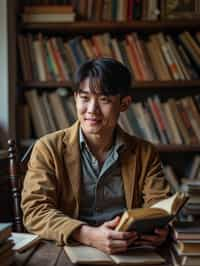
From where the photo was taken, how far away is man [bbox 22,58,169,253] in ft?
4.44

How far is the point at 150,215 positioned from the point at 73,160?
Answer: 473 millimetres

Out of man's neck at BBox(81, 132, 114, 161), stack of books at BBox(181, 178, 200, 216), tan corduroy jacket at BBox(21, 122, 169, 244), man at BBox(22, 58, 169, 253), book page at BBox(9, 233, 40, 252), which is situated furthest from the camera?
stack of books at BBox(181, 178, 200, 216)

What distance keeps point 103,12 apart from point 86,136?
1.03m

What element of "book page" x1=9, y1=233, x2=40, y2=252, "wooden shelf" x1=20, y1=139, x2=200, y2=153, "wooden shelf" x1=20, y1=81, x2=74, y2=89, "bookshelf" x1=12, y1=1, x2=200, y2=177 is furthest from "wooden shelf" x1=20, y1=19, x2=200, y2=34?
"book page" x1=9, y1=233, x2=40, y2=252

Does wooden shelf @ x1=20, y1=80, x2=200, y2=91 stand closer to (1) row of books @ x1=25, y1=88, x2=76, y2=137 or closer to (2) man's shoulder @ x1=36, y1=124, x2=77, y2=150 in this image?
(1) row of books @ x1=25, y1=88, x2=76, y2=137

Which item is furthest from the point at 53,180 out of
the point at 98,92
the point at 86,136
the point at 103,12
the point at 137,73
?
the point at 103,12

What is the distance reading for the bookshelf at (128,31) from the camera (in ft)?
7.27

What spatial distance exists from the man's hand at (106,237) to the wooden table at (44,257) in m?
0.07

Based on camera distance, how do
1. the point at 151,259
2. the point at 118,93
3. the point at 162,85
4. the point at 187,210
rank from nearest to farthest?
the point at 151,259 → the point at 118,93 → the point at 187,210 → the point at 162,85

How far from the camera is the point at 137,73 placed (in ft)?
7.37

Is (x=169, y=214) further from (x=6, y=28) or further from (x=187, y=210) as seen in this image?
(x=6, y=28)

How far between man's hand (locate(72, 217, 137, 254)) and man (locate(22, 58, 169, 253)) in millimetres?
176

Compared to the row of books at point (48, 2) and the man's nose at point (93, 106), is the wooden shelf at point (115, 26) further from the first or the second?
the man's nose at point (93, 106)

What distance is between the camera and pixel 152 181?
1.42m
